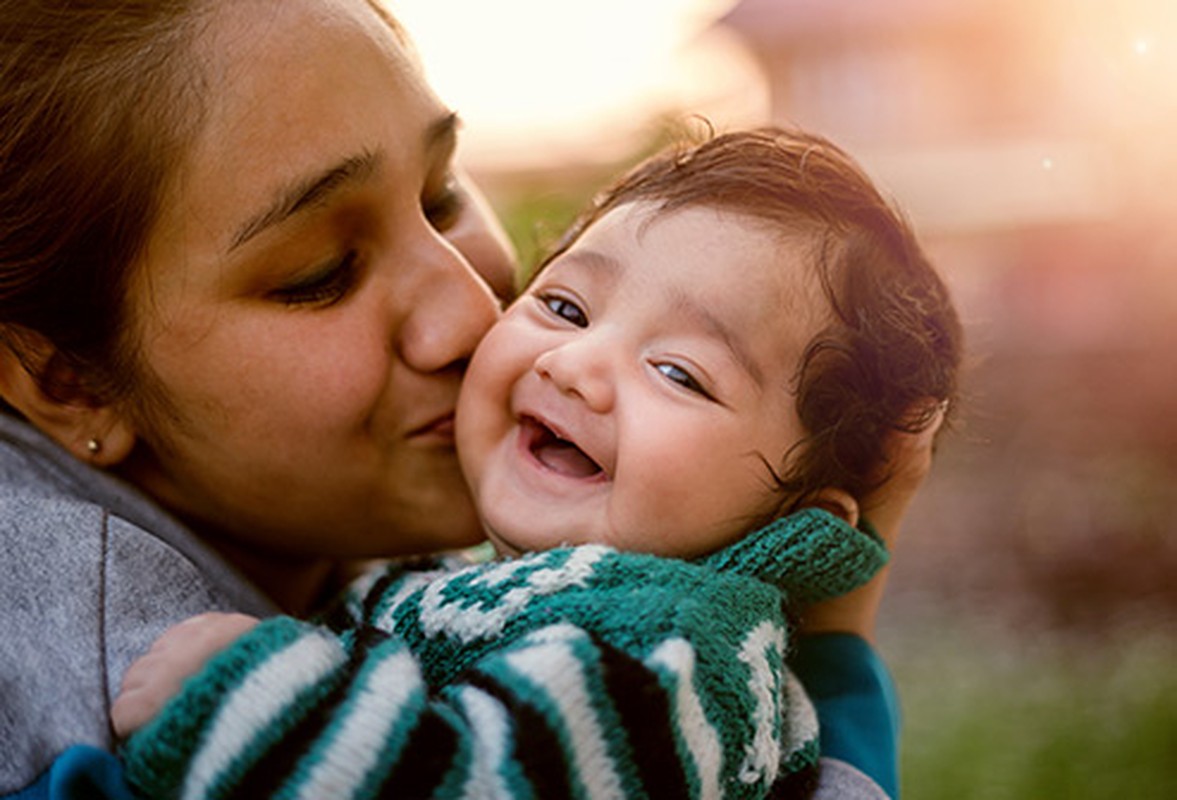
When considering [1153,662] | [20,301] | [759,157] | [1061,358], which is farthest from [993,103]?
[20,301]

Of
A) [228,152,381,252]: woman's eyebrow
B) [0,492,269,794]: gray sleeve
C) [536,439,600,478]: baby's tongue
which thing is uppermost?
[228,152,381,252]: woman's eyebrow

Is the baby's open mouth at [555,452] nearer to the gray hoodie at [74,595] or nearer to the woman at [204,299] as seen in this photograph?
the woman at [204,299]

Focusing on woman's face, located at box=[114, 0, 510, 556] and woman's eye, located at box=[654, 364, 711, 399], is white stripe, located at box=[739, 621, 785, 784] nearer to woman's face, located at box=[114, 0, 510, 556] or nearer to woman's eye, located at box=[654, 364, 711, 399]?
woman's eye, located at box=[654, 364, 711, 399]

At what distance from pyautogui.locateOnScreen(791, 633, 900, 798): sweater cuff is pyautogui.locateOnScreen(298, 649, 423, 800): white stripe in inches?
30.5

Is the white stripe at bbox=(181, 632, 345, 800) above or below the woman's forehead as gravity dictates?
below

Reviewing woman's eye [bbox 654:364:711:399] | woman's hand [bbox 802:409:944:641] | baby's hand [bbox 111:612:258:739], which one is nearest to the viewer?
baby's hand [bbox 111:612:258:739]

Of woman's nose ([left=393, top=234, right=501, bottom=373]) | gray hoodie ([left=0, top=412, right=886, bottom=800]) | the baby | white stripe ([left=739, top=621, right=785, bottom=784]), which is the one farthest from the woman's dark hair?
white stripe ([left=739, top=621, right=785, bottom=784])

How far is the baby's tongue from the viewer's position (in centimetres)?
175

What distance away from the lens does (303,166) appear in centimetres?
165

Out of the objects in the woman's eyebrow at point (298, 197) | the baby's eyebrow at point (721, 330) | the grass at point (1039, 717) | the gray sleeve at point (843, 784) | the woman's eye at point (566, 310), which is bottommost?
the grass at point (1039, 717)

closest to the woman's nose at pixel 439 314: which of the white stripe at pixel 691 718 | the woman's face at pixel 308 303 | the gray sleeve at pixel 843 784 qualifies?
the woman's face at pixel 308 303

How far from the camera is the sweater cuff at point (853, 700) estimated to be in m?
1.85

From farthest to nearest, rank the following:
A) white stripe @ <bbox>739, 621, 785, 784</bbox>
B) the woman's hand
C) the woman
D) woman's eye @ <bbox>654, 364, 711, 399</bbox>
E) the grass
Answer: the grass, the woman's hand, woman's eye @ <bbox>654, 364, 711, 399</bbox>, the woman, white stripe @ <bbox>739, 621, 785, 784</bbox>

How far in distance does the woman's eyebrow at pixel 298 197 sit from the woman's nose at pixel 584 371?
1.18 feet
